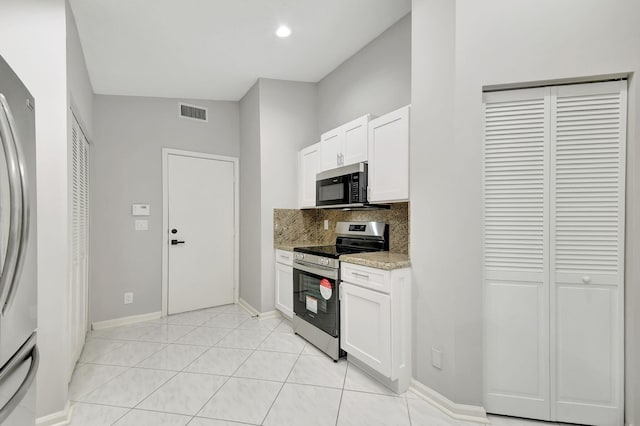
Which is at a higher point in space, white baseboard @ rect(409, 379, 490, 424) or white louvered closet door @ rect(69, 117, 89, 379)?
white louvered closet door @ rect(69, 117, 89, 379)

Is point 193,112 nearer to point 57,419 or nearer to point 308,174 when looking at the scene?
point 308,174

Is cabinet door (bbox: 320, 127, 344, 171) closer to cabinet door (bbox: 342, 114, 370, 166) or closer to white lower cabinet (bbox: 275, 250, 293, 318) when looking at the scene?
cabinet door (bbox: 342, 114, 370, 166)

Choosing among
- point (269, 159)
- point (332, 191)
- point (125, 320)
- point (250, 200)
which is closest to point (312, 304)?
point (332, 191)

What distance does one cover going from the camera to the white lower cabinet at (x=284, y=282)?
3.29 metres

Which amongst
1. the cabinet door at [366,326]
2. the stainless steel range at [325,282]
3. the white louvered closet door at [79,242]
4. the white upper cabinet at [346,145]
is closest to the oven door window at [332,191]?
the white upper cabinet at [346,145]

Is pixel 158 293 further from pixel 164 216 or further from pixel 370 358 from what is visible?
pixel 370 358

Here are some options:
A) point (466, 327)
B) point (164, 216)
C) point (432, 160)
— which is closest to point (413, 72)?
point (432, 160)

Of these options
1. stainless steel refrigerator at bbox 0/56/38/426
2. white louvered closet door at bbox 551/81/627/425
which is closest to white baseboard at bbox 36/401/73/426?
stainless steel refrigerator at bbox 0/56/38/426

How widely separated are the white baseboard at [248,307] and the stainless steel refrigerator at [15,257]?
2.56 meters

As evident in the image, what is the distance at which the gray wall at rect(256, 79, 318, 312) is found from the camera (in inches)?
140

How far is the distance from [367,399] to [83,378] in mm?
2157

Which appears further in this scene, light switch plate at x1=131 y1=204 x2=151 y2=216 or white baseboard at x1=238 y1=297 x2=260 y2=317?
white baseboard at x1=238 y1=297 x2=260 y2=317

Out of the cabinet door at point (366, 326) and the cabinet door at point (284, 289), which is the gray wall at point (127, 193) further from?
the cabinet door at point (366, 326)

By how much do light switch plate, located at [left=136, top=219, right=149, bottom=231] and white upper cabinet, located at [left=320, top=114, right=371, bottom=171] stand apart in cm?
225
